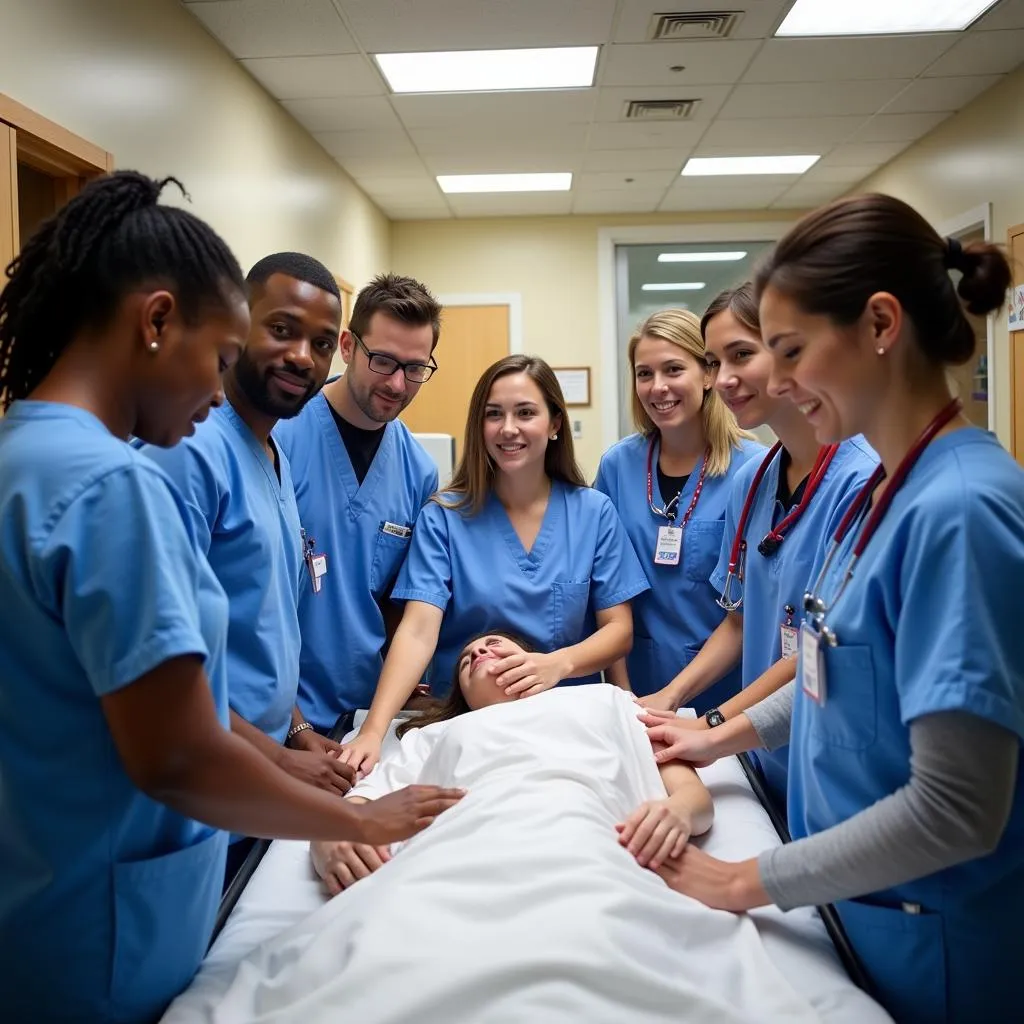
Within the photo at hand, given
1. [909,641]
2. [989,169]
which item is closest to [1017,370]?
[989,169]

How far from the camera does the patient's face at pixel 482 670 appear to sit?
1.86 meters

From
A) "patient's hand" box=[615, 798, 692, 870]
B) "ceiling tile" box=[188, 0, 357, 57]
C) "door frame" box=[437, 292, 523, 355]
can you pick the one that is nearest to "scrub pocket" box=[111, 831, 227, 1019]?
"patient's hand" box=[615, 798, 692, 870]

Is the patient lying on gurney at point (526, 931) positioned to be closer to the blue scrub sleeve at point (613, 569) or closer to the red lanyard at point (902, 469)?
the red lanyard at point (902, 469)

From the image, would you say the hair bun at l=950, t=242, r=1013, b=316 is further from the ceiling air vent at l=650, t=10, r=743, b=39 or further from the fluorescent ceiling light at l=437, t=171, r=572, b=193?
the fluorescent ceiling light at l=437, t=171, r=572, b=193

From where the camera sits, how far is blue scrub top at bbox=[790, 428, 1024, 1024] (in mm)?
868

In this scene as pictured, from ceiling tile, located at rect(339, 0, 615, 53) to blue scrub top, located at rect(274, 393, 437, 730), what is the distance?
75.1 inches

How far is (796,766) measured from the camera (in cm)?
120

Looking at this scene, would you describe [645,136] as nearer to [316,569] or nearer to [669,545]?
[669,545]

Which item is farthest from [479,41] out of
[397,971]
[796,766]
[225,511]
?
[397,971]

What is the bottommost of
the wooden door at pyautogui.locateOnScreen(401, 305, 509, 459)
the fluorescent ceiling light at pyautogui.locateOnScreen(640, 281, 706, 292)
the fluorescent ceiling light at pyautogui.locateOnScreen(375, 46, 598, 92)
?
the wooden door at pyautogui.locateOnScreen(401, 305, 509, 459)

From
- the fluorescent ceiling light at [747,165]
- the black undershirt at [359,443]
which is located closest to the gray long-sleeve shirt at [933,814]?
the black undershirt at [359,443]

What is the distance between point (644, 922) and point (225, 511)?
919 mm

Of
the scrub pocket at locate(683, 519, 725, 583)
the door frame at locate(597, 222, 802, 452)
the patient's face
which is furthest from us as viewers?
the door frame at locate(597, 222, 802, 452)

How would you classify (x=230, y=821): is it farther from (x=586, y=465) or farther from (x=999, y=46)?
(x=586, y=465)
